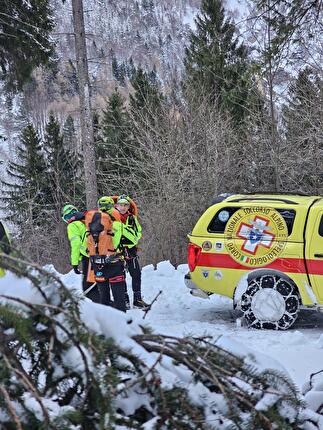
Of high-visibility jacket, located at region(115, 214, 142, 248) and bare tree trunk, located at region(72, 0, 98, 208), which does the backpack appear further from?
bare tree trunk, located at region(72, 0, 98, 208)

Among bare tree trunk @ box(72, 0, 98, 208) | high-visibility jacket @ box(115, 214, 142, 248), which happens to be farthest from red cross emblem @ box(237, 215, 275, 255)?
bare tree trunk @ box(72, 0, 98, 208)

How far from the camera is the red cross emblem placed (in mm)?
7457

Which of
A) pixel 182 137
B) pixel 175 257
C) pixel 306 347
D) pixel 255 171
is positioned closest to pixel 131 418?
pixel 306 347

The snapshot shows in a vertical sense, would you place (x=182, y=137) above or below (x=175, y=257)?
above

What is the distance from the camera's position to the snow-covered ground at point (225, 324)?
5.90 meters

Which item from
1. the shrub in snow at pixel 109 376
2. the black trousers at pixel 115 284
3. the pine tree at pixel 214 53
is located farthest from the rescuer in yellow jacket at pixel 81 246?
the pine tree at pixel 214 53

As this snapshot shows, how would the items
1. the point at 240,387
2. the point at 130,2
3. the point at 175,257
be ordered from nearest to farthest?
the point at 240,387
the point at 175,257
the point at 130,2

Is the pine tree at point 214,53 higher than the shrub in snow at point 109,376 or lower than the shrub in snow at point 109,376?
higher

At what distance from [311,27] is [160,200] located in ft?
29.4

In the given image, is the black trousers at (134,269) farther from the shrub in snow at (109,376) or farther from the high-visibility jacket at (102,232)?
the shrub in snow at (109,376)

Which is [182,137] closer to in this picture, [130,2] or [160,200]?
[160,200]

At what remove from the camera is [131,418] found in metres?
1.62

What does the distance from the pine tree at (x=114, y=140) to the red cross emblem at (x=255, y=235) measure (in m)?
12.0

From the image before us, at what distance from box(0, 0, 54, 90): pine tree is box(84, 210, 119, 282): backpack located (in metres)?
6.64
